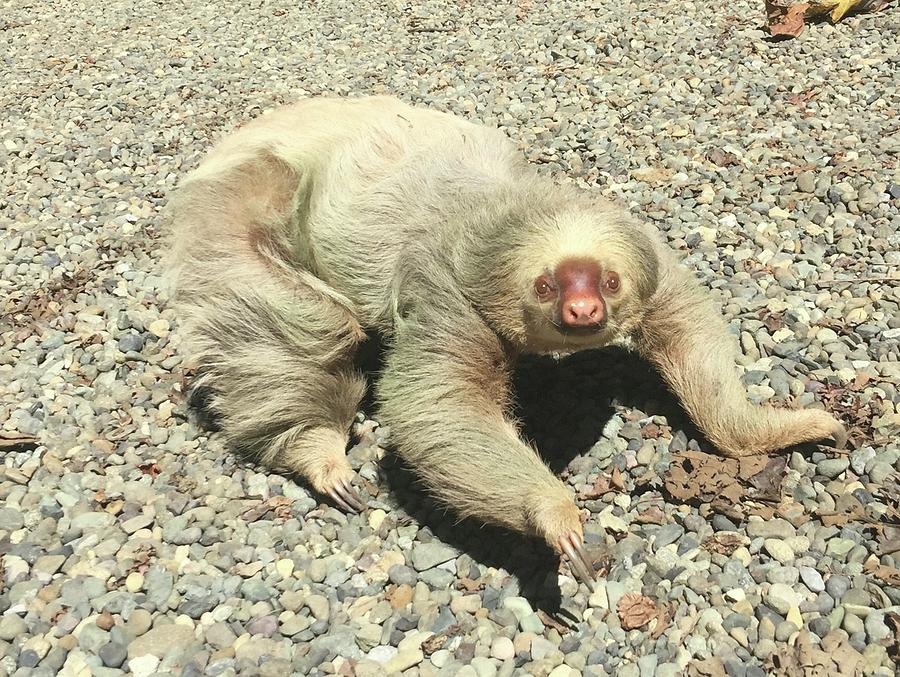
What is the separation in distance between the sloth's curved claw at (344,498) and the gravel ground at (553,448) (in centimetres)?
7

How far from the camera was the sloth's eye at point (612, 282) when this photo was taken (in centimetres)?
403

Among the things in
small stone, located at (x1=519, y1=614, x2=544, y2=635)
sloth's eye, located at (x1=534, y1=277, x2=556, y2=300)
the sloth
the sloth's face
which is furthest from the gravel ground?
sloth's eye, located at (x1=534, y1=277, x2=556, y2=300)

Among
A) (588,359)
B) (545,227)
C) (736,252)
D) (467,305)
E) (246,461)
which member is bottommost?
(246,461)

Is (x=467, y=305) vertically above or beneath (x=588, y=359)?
above

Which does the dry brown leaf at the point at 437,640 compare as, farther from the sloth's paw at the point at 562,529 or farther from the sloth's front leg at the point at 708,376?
the sloth's front leg at the point at 708,376

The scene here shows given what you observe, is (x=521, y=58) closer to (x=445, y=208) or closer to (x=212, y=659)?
(x=445, y=208)

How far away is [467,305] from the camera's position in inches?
165

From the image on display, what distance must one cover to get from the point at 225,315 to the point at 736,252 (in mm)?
3670

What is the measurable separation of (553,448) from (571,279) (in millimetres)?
1296

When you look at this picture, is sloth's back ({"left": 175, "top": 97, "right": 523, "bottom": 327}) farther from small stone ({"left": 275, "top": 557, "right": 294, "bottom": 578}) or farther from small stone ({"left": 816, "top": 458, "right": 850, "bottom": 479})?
small stone ({"left": 816, "top": 458, "right": 850, "bottom": 479})

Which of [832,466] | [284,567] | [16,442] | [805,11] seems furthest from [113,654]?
[805,11]

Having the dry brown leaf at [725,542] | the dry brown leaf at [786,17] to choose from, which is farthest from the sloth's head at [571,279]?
the dry brown leaf at [786,17]

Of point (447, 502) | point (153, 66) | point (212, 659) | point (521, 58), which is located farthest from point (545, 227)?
point (153, 66)

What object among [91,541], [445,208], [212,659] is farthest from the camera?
[445,208]
